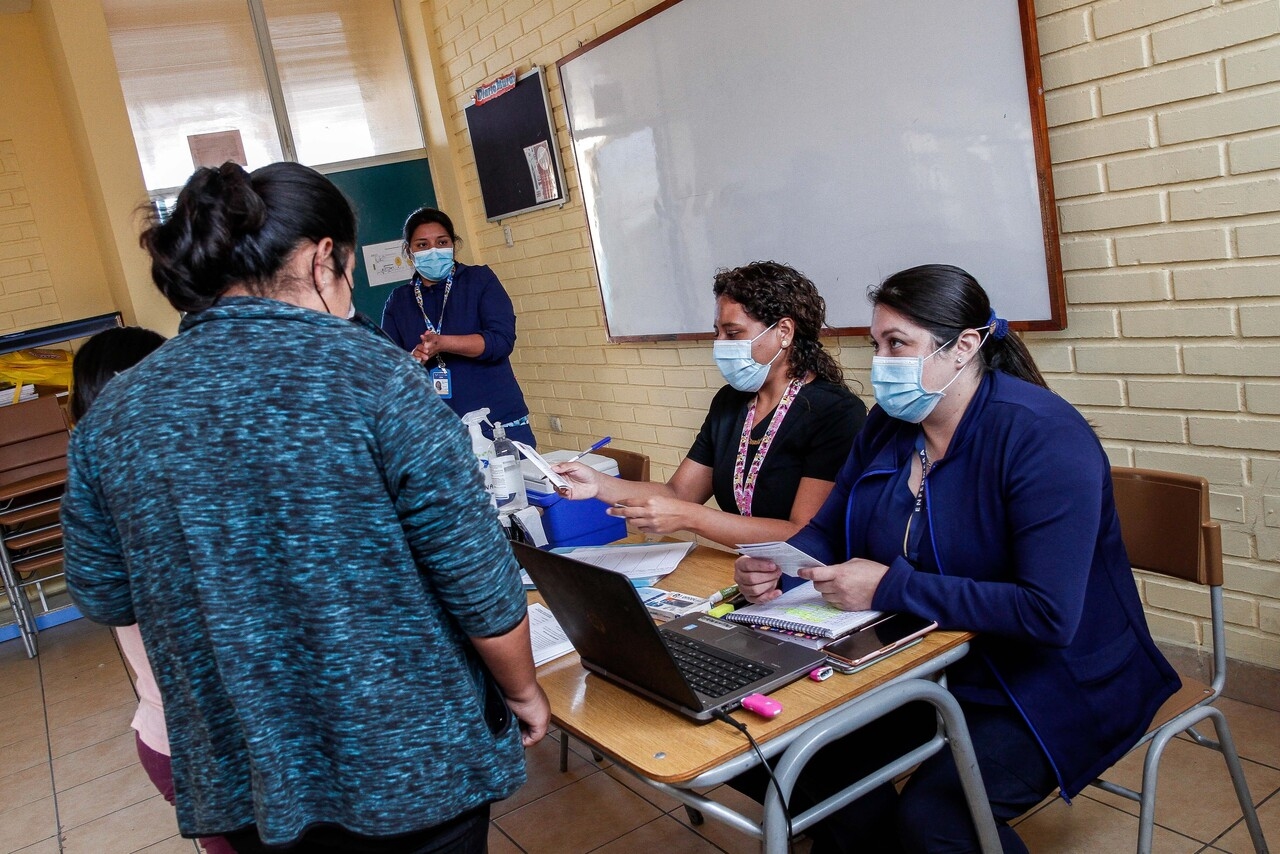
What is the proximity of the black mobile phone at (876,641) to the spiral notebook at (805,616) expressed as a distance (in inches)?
0.7

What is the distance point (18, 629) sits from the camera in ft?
15.8

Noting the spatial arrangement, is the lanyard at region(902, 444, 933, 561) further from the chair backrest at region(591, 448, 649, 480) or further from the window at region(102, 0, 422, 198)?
the window at region(102, 0, 422, 198)

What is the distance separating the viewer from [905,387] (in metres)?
1.63

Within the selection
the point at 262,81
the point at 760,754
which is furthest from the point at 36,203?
the point at 760,754

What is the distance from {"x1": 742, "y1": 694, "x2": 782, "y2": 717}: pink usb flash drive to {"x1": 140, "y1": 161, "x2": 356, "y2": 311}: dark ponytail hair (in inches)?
29.7

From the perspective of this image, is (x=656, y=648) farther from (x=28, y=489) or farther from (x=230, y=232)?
(x=28, y=489)

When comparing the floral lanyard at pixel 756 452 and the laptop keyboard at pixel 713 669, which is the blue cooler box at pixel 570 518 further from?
the laptop keyboard at pixel 713 669

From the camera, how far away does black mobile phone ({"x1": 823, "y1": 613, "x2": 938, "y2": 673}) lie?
54.0 inches

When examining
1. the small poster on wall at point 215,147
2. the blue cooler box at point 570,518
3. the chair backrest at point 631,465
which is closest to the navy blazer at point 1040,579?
the blue cooler box at point 570,518

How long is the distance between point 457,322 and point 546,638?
2.11m

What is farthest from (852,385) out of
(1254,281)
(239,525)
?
(239,525)

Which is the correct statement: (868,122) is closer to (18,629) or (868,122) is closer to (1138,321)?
(1138,321)

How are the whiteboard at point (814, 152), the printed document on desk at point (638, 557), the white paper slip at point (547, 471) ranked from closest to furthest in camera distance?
the printed document on desk at point (638, 557) < the white paper slip at point (547, 471) < the whiteboard at point (814, 152)

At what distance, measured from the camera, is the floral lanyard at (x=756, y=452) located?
7.13 feet
